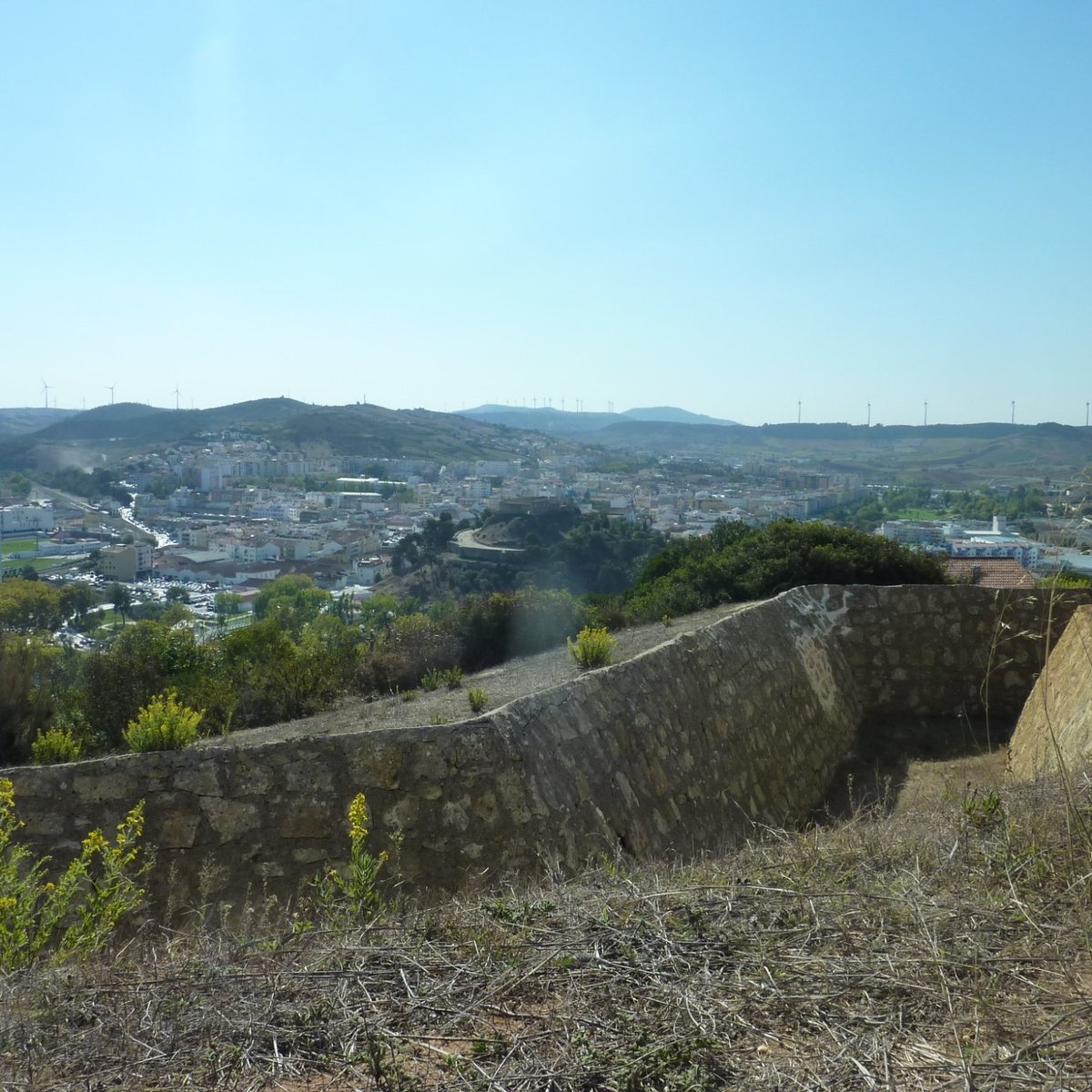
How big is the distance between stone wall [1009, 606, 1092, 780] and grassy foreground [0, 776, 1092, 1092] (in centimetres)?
384

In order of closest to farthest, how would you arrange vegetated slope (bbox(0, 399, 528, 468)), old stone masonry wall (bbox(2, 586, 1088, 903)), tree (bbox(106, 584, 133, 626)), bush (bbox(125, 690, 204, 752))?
old stone masonry wall (bbox(2, 586, 1088, 903)) → bush (bbox(125, 690, 204, 752)) → tree (bbox(106, 584, 133, 626)) → vegetated slope (bbox(0, 399, 528, 468))

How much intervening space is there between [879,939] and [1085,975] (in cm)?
64

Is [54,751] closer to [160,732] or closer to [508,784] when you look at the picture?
[160,732]

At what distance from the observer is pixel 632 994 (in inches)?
124

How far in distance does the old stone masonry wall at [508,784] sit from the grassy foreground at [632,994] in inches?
48.3

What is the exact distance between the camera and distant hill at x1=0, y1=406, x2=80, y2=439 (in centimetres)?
11061

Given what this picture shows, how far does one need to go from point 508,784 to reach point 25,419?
459ft

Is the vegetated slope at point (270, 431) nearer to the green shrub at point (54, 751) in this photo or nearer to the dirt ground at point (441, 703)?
the dirt ground at point (441, 703)

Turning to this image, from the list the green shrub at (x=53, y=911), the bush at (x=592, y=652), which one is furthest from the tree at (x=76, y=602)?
the green shrub at (x=53, y=911)

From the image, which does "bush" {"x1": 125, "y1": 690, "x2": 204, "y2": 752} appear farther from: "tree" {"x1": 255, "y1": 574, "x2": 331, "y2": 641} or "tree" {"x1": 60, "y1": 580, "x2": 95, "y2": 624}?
"tree" {"x1": 60, "y1": 580, "x2": 95, "y2": 624}

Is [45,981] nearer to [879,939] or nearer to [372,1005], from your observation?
[372,1005]

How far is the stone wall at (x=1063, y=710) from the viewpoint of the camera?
773cm

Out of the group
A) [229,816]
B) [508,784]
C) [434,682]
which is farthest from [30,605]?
[508,784]

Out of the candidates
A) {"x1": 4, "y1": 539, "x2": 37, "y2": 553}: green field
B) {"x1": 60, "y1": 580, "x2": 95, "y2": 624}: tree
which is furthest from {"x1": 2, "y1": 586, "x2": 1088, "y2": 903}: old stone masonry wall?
A: {"x1": 4, "y1": 539, "x2": 37, "y2": 553}: green field
